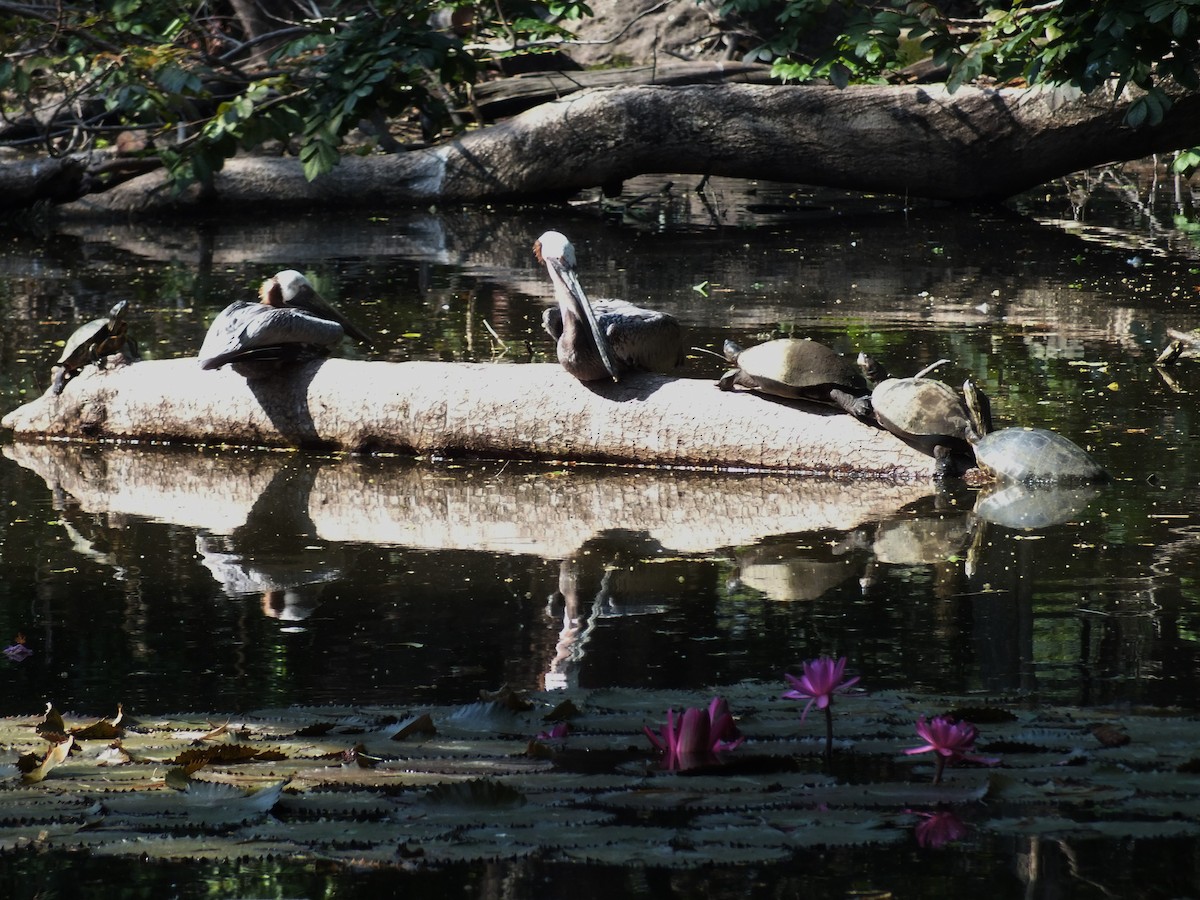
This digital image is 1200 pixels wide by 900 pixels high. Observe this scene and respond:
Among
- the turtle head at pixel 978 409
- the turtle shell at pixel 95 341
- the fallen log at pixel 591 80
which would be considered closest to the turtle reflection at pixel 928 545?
the turtle head at pixel 978 409

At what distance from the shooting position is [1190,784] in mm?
3596

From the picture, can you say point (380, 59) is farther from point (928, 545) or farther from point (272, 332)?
point (928, 545)

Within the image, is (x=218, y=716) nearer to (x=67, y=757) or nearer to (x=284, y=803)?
(x=67, y=757)

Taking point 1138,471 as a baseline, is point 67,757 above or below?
below

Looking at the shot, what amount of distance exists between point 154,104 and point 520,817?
14.7 meters

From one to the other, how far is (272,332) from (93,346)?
126 cm

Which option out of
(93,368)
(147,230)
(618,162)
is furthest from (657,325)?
(147,230)

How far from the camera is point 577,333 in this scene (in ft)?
26.7

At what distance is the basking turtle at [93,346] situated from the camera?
9.12m

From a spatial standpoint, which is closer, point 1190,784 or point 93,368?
point 1190,784

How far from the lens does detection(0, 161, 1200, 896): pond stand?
345cm

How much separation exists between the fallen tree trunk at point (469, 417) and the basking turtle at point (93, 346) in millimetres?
70

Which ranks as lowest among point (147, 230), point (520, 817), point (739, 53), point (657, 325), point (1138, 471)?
point (520, 817)

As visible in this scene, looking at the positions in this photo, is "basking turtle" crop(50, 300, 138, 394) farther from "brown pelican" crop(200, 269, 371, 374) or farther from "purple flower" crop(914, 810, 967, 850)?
"purple flower" crop(914, 810, 967, 850)
